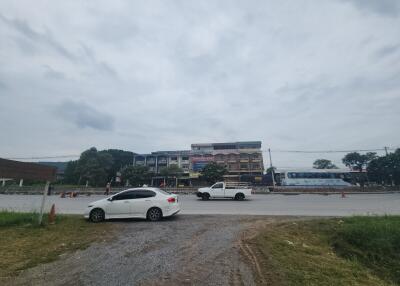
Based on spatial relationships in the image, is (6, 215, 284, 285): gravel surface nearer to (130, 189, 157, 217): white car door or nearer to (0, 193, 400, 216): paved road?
(130, 189, 157, 217): white car door

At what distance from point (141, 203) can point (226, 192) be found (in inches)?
475

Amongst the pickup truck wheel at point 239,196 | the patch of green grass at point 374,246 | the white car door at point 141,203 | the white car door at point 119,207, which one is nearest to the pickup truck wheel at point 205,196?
the pickup truck wheel at point 239,196

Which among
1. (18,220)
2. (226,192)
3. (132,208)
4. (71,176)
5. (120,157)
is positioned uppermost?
(120,157)

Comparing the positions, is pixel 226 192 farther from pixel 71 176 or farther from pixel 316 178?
pixel 71 176

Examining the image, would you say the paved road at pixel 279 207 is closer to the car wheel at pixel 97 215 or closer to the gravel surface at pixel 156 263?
the car wheel at pixel 97 215

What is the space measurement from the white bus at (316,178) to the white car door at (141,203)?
1420 inches

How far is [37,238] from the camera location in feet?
22.5

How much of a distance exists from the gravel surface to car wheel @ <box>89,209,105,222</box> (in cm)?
308

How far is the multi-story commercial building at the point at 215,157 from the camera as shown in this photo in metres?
66.4

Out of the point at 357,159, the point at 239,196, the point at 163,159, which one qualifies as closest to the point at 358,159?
the point at 357,159

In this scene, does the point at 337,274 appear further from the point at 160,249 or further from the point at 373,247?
the point at 160,249

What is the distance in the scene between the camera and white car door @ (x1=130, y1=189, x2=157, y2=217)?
32.0 feet

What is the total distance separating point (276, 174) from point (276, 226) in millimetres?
38020

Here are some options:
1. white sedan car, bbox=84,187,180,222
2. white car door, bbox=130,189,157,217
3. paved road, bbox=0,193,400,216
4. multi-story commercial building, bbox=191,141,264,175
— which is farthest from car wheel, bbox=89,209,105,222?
multi-story commercial building, bbox=191,141,264,175
